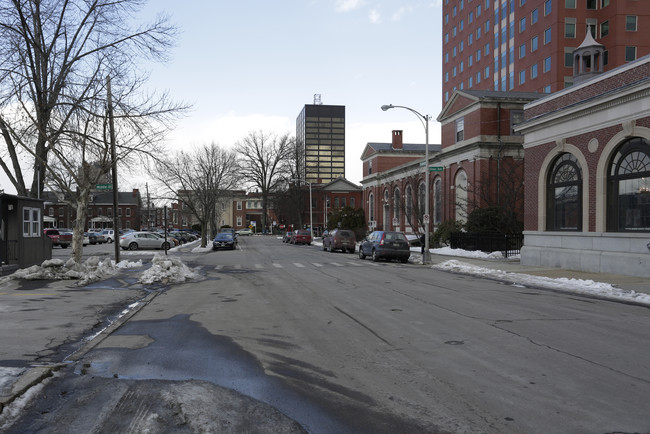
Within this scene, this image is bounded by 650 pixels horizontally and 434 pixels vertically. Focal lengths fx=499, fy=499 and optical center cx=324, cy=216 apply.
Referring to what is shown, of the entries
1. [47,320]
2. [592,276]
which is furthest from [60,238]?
[592,276]

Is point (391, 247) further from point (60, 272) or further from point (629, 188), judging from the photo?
point (60, 272)

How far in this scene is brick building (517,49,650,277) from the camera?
17.4 m

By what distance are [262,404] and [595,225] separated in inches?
720

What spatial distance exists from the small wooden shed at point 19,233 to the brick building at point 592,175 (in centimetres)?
2067

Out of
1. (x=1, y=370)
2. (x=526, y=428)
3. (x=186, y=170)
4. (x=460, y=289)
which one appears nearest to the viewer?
(x=526, y=428)

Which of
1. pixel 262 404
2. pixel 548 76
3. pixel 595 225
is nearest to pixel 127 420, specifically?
pixel 262 404

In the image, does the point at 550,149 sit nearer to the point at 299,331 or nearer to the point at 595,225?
the point at 595,225

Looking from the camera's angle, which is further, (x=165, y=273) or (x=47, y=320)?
(x=165, y=273)

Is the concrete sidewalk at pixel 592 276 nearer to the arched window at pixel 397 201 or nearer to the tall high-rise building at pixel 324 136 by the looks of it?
the arched window at pixel 397 201

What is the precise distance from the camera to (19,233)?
1741cm

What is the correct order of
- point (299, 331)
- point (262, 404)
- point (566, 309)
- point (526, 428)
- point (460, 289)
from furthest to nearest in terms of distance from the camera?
1. point (460, 289)
2. point (566, 309)
3. point (299, 331)
4. point (262, 404)
5. point (526, 428)

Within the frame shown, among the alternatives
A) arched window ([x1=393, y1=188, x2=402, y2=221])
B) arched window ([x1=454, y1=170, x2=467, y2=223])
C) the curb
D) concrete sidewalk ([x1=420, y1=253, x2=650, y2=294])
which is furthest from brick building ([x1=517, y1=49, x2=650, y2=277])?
arched window ([x1=393, y1=188, x2=402, y2=221])

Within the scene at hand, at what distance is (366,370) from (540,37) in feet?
182

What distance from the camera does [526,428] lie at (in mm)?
4156
